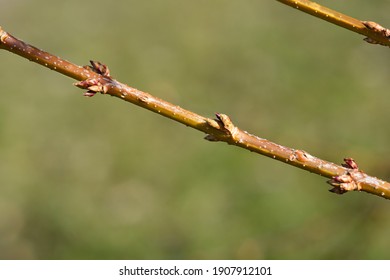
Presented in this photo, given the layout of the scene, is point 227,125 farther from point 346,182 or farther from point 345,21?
point 345,21

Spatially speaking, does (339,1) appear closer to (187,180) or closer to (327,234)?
(187,180)

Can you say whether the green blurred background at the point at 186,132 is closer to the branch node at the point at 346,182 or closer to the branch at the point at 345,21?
the branch node at the point at 346,182

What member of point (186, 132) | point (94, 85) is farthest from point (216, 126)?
point (186, 132)

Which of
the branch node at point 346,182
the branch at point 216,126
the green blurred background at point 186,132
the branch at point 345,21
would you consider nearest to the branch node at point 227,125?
the branch at point 216,126

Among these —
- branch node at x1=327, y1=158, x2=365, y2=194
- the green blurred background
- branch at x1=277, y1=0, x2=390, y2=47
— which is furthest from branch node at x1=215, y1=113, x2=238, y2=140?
the green blurred background

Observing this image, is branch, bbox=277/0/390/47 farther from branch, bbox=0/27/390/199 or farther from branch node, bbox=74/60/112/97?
branch node, bbox=74/60/112/97

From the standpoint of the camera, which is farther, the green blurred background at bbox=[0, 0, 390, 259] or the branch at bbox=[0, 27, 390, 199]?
the green blurred background at bbox=[0, 0, 390, 259]
